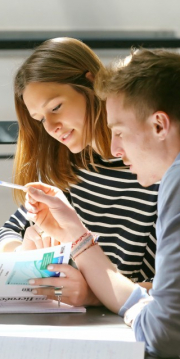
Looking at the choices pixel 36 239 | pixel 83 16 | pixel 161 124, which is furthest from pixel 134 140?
pixel 83 16

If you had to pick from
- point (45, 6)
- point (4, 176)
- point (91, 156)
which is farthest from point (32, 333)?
point (45, 6)

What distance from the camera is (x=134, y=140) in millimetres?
1255

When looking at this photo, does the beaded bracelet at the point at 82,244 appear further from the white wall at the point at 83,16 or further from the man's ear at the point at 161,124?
the white wall at the point at 83,16

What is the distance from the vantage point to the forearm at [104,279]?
1.49 meters

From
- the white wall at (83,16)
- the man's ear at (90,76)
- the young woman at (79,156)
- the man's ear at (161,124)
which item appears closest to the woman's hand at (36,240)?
the young woman at (79,156)

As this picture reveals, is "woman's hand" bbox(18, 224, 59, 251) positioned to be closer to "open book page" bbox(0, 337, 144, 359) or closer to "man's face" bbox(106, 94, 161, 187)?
"man's face" bbox(106, 94, 161, 187)

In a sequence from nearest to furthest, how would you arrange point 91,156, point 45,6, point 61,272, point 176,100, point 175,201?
point 175,201, point 176,100, point 61,272, point 91,156, point 45,6

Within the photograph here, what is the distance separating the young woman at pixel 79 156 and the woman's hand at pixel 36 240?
0.41 ft

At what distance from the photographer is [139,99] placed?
1.24 metres

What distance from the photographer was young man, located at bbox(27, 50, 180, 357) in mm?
1103

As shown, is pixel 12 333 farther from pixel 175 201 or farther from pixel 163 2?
pixel 163 2

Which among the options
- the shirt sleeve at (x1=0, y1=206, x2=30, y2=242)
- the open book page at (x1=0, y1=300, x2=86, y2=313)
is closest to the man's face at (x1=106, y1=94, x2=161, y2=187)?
the open book page at (x1=0, y1=300, x2=86, y2=313)

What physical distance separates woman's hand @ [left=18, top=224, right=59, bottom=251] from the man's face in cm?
45

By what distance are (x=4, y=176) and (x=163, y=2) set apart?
3.41ft
